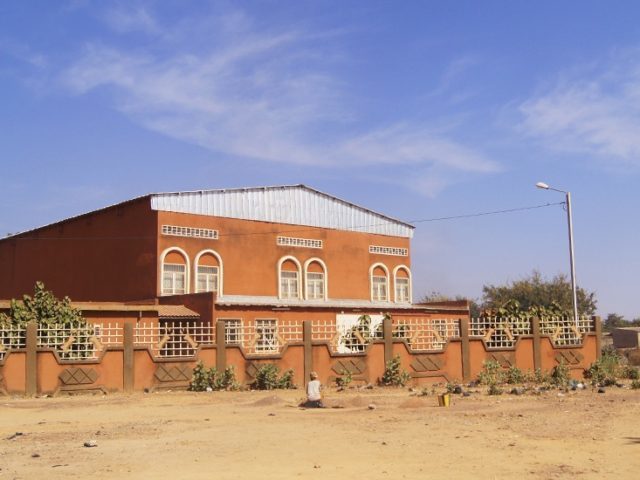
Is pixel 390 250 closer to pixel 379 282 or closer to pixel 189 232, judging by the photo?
pixel 379 282

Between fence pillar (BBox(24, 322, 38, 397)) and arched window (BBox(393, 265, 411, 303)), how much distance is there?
25.8m

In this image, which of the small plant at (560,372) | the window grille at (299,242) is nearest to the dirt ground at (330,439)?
the small plant at (560,372)

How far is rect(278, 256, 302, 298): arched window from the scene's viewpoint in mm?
37872

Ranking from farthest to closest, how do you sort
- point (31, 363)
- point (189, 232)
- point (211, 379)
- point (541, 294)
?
point (541, 294) < point (189, 232) < point (211, 379) < point (31, 363)

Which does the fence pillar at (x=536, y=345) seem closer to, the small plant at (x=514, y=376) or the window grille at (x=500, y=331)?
the window grille at (x=500, y=331)

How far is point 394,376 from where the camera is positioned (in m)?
21.7

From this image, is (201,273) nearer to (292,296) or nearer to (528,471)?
(292,296)

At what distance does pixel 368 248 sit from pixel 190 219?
11.1 metres

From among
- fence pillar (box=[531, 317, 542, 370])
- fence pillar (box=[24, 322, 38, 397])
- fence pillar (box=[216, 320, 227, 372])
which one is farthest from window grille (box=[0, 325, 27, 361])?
fence pillar (box=[531, 317, 542, 370])

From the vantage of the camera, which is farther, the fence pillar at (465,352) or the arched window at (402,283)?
the arched window at (402,283)

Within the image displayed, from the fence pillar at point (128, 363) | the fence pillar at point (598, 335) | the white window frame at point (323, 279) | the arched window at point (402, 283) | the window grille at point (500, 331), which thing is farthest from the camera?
the arched window at point (402, 283)

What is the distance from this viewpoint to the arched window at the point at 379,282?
4131cm

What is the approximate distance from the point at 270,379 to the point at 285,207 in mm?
19465

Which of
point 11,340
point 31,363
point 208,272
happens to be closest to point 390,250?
point 208,272
